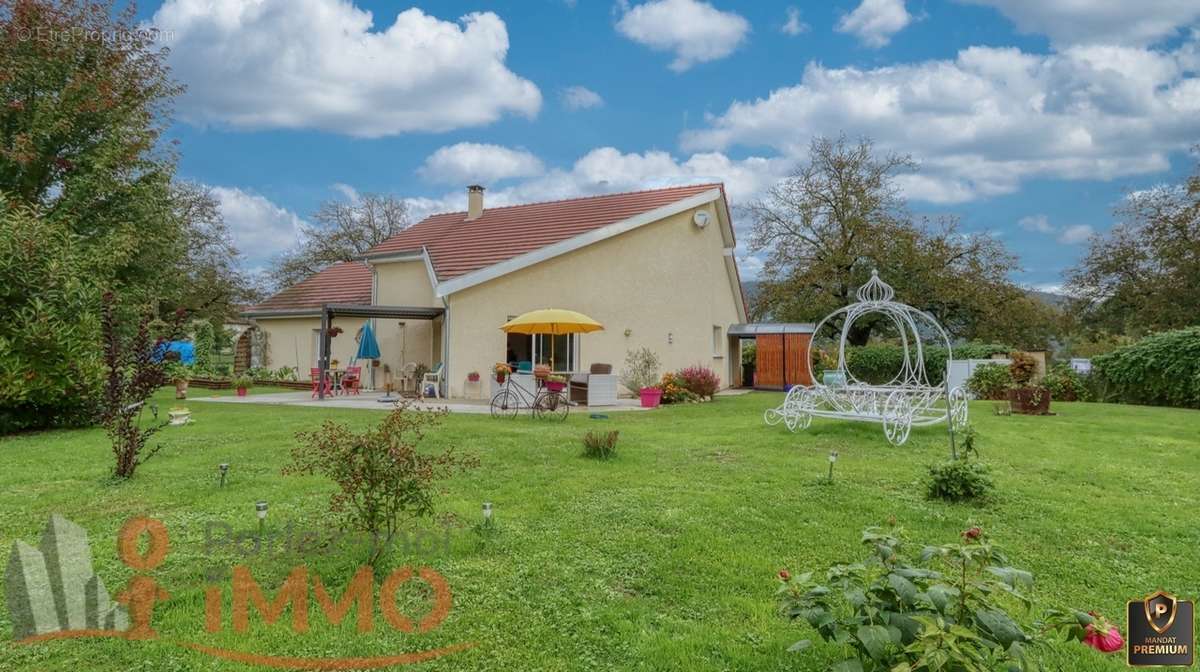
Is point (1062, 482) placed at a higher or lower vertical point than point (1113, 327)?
lower

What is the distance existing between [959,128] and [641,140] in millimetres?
9865

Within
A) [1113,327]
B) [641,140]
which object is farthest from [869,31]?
[1113,327]

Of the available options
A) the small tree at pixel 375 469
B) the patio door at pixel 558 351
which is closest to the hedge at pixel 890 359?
the patio door at pixel 558 351

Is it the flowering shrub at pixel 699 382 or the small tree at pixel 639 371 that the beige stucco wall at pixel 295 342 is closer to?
the small tree at pixel 639 371

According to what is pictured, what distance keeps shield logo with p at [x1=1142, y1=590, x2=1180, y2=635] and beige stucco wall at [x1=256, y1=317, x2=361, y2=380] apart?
825 inches

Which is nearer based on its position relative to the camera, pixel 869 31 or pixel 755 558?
pixel 755 558

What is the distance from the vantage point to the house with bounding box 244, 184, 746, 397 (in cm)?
1579

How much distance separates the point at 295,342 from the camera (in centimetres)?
2258

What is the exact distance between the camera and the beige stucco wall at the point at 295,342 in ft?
67.2

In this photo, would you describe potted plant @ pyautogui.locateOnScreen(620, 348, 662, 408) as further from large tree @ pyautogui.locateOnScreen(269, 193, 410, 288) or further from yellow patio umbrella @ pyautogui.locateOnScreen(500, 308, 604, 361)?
large tree @ pyautogui.locateOnScreen(269, 193, 410, 288)

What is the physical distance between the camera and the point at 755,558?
12.9ft

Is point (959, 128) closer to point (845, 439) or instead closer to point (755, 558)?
point (845, 439)

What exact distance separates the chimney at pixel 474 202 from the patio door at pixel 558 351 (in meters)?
7.67

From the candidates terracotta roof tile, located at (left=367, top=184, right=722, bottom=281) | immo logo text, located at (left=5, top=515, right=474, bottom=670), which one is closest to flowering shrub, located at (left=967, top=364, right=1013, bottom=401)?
terracotta roof tile, located at (left=367, top=184, right=722, bottom=281)
